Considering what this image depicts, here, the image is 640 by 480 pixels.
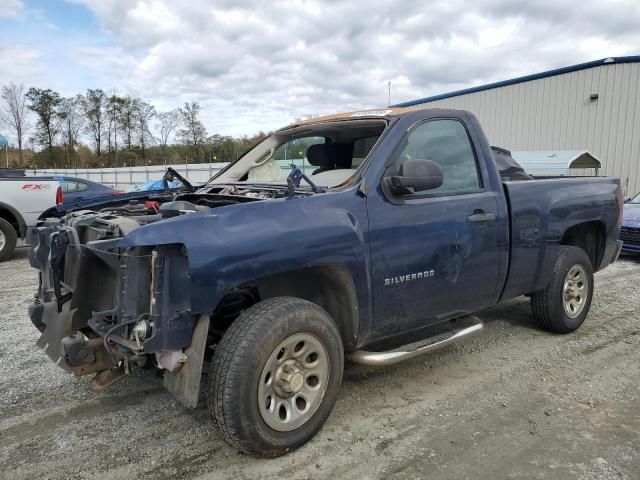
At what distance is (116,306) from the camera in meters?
2.76

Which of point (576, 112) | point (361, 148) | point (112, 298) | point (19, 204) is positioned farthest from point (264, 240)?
point (576, 112)

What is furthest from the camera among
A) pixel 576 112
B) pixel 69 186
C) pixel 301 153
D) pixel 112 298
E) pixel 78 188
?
pixel 576 112

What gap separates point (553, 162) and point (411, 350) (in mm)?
12456

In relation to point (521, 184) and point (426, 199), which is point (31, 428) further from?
point (521, 184)

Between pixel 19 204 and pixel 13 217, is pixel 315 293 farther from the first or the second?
pixel 13 217

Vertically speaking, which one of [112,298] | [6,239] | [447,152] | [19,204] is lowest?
[6,239]

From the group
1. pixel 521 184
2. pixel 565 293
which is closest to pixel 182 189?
pixel 521 184

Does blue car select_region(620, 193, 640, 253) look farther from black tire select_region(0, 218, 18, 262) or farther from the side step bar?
black tire select_region(0, 218, 18, 262)

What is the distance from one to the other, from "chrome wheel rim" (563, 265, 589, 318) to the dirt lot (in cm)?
36

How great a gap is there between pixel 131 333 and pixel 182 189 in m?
2.20

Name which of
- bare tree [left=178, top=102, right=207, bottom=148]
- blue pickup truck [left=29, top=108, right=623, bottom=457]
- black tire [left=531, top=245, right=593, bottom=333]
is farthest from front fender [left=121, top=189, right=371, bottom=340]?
bare tree [left=178, top=102, right=207, bottom=148]

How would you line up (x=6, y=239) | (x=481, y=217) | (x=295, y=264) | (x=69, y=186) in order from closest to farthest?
(x=295, y=264) < (x=481, y=217) < (x=6, y=239) < (x=69, y=186)

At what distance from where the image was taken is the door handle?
149 inches

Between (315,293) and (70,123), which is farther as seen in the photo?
(70,123)
